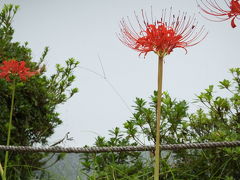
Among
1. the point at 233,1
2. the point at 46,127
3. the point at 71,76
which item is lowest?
the point at 46,127

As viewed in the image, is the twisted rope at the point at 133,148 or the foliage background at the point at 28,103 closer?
the twisted rope at the point at 133,148

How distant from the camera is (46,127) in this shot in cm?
406

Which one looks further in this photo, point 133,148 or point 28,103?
point 28,103

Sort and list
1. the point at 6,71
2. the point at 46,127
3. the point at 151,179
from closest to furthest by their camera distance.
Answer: the point at 151,179
the point at 6,71
the point at 46,127

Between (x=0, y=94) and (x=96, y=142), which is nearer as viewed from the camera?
(x=96, y=142)

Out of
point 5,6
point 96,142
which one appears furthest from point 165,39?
point 5,6

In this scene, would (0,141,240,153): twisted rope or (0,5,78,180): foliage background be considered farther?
(0,5,78,180): foliage background

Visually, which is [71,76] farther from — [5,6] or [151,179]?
[151,179]

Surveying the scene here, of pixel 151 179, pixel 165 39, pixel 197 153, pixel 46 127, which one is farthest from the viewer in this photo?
pixel 46 127

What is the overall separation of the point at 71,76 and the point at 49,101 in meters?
0.45

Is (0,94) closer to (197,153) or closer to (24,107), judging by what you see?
(24,107)

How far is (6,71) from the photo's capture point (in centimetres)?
249

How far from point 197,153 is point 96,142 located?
798 mm

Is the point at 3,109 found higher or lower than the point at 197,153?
higher
